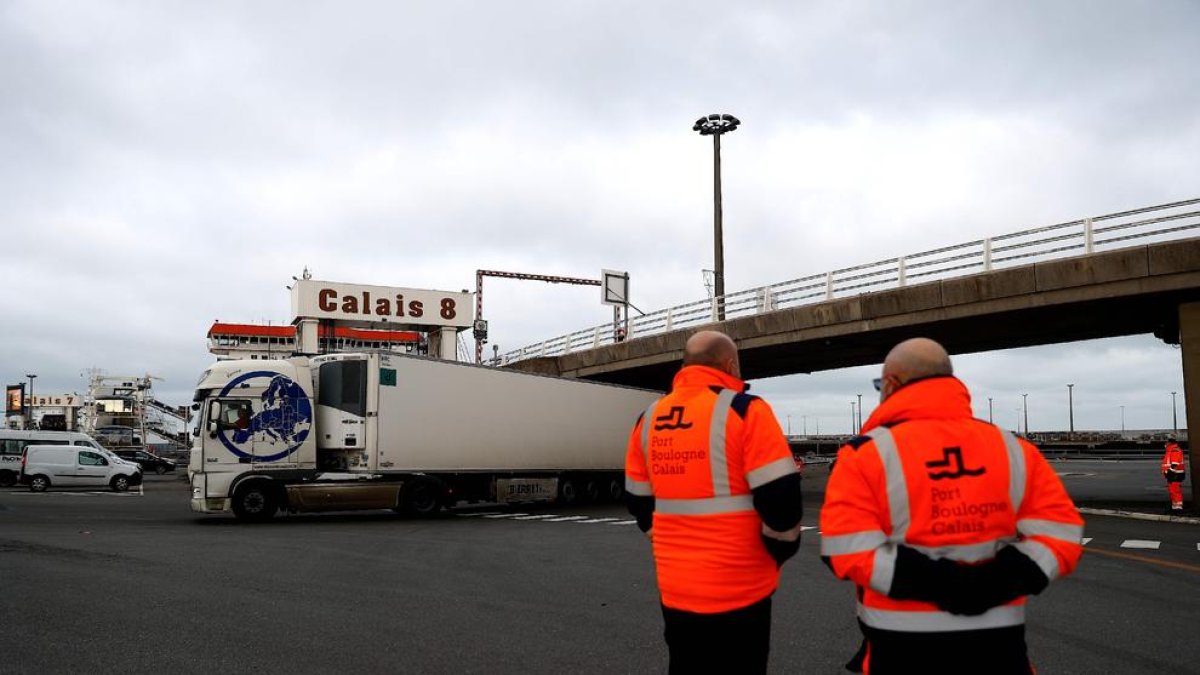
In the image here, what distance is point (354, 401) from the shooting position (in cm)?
1812

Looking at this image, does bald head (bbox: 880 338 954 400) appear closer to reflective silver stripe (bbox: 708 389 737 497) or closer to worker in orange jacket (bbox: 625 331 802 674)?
worker in orange jacket (bbox: 625 331 802 674)

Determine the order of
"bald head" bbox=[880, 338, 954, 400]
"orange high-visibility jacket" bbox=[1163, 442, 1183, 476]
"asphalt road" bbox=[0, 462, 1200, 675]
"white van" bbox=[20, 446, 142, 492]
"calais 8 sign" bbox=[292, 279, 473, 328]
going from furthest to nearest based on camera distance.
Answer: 1. "calais 8 sign" bbox=[292, 279, 473, 328]
2. "white van" bbox=[20, 446, 142, 492]
3. "orange high-visibility jacket" bbox=[1163, 442, 1183, 476]
4. "asphalt road" bbox=[0, 462, 1200, 675]
5. "bald head" bbox=[880, 338, 954, 400]

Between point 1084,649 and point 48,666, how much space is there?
7.16 m

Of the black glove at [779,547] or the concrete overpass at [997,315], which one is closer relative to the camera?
the black glove at [779,547]

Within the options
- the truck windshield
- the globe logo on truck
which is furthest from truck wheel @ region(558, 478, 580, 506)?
the globe logo on truck

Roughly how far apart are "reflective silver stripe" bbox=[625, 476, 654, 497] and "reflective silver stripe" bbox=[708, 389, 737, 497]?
1.47 ft

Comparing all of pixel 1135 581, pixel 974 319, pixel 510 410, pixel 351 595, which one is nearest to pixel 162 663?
pixel 351 595

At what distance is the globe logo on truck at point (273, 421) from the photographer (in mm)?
17656

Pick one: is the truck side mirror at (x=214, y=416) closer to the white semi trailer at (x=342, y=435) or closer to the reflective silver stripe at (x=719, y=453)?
the white semi trailer at (x=342, y=435)

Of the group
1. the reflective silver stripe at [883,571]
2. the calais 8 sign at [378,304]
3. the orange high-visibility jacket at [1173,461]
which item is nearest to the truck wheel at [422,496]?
the orange high-visibility jacket at [1173,461]

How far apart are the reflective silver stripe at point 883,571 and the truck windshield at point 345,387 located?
16.2 meters

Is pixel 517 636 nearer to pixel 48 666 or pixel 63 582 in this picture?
pixel 48 666

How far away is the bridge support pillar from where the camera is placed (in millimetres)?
18297

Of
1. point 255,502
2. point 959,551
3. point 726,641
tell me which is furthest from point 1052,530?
point 255,502
